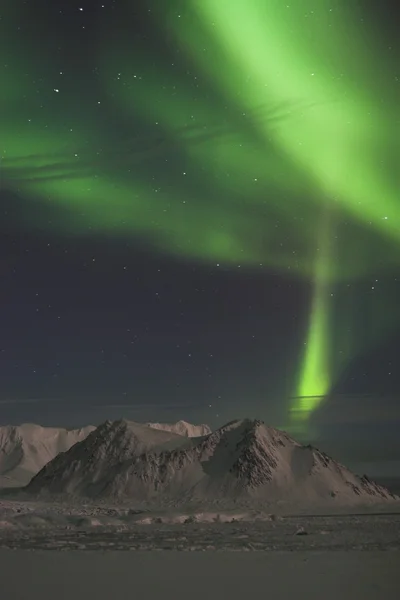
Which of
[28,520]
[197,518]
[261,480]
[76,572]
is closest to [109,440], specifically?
[261,480]

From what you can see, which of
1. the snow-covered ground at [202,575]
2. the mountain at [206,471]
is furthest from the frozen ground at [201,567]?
the mountain at [206,471]

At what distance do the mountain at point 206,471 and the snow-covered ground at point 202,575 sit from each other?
4231 inches

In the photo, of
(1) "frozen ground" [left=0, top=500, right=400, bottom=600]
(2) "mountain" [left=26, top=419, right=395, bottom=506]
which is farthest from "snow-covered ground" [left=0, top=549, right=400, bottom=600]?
(2) "mountain" [left=26, top=419, right=395, bottom=506]

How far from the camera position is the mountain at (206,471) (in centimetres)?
14450

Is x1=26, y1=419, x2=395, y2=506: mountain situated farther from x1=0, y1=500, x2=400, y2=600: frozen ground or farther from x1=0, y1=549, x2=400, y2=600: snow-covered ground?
x1=0, y1=549, x2=400, y2=600: snow-covered ground

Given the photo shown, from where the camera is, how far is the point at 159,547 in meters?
35.8

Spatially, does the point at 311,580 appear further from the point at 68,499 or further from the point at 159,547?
the point at 68,499

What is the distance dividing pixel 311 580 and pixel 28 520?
1785 inches

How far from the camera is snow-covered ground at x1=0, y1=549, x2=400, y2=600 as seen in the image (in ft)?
62.7

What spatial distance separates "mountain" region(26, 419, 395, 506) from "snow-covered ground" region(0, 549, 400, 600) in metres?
107

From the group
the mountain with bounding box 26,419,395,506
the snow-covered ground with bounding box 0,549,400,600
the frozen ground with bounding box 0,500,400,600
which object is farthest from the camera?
the mountain with bounding box 26,419,395,506

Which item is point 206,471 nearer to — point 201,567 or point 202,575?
point 201,567

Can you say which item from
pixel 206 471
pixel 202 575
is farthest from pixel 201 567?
pixel 206 471

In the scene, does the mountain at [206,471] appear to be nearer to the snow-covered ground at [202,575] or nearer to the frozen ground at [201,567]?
the frozen ground at [201,567]
